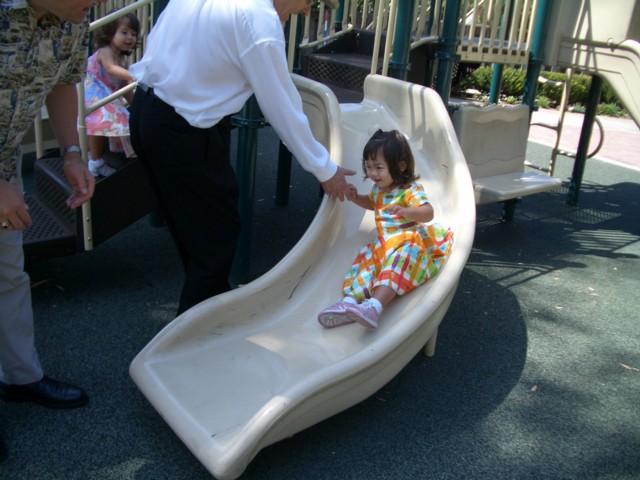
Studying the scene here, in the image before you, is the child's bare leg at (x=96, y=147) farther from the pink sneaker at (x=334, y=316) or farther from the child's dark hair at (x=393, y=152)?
the pink sneaker at (x=334, y=316)

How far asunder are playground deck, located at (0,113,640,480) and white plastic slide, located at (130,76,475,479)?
18cm

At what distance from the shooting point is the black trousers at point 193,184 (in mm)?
2508

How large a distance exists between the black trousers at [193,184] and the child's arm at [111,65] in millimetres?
1321

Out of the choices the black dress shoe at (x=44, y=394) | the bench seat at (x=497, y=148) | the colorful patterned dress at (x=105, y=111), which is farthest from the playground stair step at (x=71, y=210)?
the bench seat at (x=497, y=148)

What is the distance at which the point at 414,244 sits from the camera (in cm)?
301

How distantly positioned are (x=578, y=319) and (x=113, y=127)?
3031mm

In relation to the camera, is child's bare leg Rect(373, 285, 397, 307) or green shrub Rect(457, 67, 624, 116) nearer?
child's bare leg Rect(373, 285, 397, 307)

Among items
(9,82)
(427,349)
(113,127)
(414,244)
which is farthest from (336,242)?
(9,82)

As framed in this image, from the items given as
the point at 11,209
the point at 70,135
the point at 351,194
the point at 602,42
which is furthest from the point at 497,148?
the point at 11,209

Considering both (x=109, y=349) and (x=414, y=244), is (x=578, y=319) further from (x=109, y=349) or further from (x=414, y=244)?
(x=109, y=349)

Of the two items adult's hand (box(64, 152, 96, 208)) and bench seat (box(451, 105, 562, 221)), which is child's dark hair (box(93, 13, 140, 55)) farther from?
bench seat (box(451, 105, 562, 221))

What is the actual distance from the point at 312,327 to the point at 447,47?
2.60 m

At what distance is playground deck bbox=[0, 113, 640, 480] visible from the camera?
2.39 m

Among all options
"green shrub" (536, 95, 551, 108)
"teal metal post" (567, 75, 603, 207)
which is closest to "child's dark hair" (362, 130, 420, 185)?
"teal metal post" (567, 75, 603, 207)
